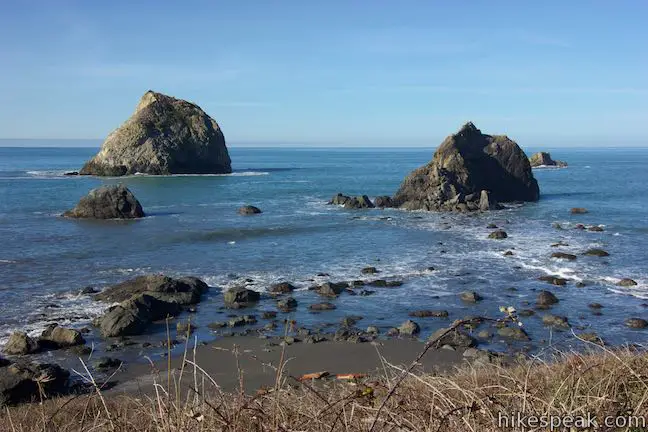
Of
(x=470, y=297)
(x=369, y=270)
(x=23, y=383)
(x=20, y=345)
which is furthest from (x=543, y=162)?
(x=23, y=383)

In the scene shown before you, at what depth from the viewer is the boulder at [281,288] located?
27.7m

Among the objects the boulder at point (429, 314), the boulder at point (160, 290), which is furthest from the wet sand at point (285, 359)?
the boulder at point (160, 290)

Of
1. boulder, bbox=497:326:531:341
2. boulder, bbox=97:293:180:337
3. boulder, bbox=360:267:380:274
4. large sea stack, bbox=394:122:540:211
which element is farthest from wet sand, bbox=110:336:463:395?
large sea stack, bbox=394:122:540:211

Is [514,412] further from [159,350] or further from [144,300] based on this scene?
[144,300]

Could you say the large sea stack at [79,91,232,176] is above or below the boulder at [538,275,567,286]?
above

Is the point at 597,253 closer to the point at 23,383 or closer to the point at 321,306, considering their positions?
the point at 321,306

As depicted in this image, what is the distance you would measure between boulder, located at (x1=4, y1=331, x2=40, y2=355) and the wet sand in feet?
12.8

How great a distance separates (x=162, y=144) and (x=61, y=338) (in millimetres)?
87140

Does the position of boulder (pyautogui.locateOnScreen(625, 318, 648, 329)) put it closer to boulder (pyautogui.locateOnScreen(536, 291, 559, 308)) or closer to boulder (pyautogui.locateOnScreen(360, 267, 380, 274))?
boulder (pyautogui.locateOnScreen(536, 291, 559, 308))

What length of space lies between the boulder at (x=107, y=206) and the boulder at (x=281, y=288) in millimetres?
29099

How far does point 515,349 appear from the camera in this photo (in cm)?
1995

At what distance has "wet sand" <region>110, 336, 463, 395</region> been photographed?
17500 millimetres

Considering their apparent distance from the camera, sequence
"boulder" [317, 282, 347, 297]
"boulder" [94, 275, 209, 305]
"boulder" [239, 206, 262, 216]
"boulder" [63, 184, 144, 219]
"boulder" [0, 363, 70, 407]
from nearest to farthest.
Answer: "boulder" [0, 363, 70, 407] → "boulder" [94, 275, 209, 305] → "boulder" [317, 282, 347, 297] → "boulder" [63, 184, 144, 219] → "boulder" [239, 206, 262, 216]

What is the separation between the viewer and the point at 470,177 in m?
62.8
